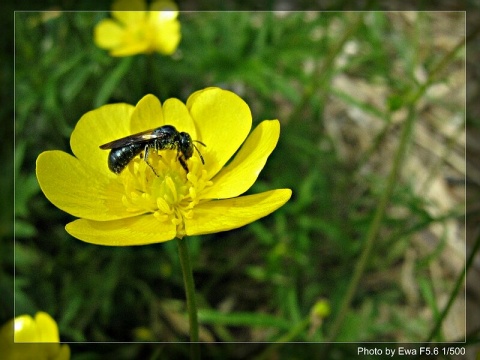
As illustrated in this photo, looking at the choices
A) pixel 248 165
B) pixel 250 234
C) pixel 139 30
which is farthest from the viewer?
pixel 250 234

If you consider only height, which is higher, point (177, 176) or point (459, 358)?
point (177, 176)

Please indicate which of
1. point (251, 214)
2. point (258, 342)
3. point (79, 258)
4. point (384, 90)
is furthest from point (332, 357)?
point (384, 90)

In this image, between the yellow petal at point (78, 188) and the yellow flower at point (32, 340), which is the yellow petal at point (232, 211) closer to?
the yellow petal at point (78, 188)

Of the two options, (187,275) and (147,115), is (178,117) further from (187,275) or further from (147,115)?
(187,275)

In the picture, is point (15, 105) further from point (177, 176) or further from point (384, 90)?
point (384, 90)

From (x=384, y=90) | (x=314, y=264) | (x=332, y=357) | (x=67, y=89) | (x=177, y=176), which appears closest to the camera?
(x=177, y=176)

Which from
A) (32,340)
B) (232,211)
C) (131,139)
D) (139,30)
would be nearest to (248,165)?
(232,211)

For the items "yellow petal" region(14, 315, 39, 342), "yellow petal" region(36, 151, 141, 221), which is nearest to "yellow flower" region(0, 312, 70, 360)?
"yellow petal" region(14, 315, 39, 342)
